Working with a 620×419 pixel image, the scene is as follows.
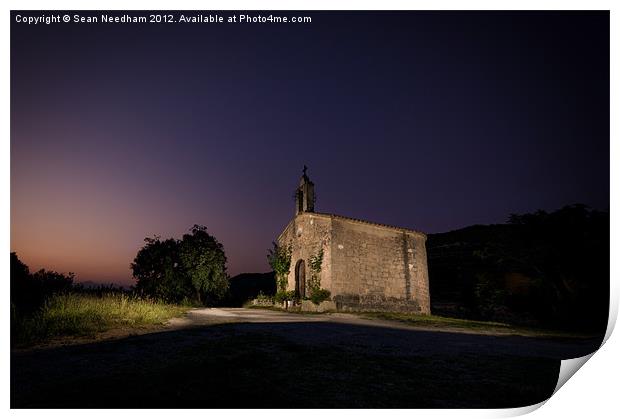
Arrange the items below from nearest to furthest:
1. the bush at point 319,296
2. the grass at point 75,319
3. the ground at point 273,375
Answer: the ground at point 273,375, the grass at point 75,319, the bush at point 319,296

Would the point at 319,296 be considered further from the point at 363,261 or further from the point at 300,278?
the point at 300,278

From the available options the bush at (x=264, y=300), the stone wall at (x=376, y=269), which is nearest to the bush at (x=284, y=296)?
the bush at (x=264, y=300)

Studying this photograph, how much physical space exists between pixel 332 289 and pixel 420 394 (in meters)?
12.3

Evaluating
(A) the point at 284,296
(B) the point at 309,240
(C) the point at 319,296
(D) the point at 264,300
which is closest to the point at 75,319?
(C) the point at 319,296

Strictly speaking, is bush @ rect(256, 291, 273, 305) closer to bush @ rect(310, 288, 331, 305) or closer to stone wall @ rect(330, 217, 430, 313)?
bush @ rect(310, 288, 331, 305)

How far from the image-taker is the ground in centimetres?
268

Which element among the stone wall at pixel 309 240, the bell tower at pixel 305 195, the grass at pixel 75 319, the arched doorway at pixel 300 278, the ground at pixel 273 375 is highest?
the bell tower at pixel 305 195

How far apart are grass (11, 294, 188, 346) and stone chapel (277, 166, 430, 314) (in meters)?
8.41

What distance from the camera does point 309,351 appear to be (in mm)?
4359

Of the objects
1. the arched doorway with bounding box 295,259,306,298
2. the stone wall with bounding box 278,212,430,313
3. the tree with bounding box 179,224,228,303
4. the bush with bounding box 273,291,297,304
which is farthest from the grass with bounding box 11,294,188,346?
the tree with bounding box 179,224,228,303

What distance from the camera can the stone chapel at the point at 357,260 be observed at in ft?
50.7

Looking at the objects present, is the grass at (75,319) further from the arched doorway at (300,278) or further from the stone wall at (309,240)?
the arched doorway at (300,278)
